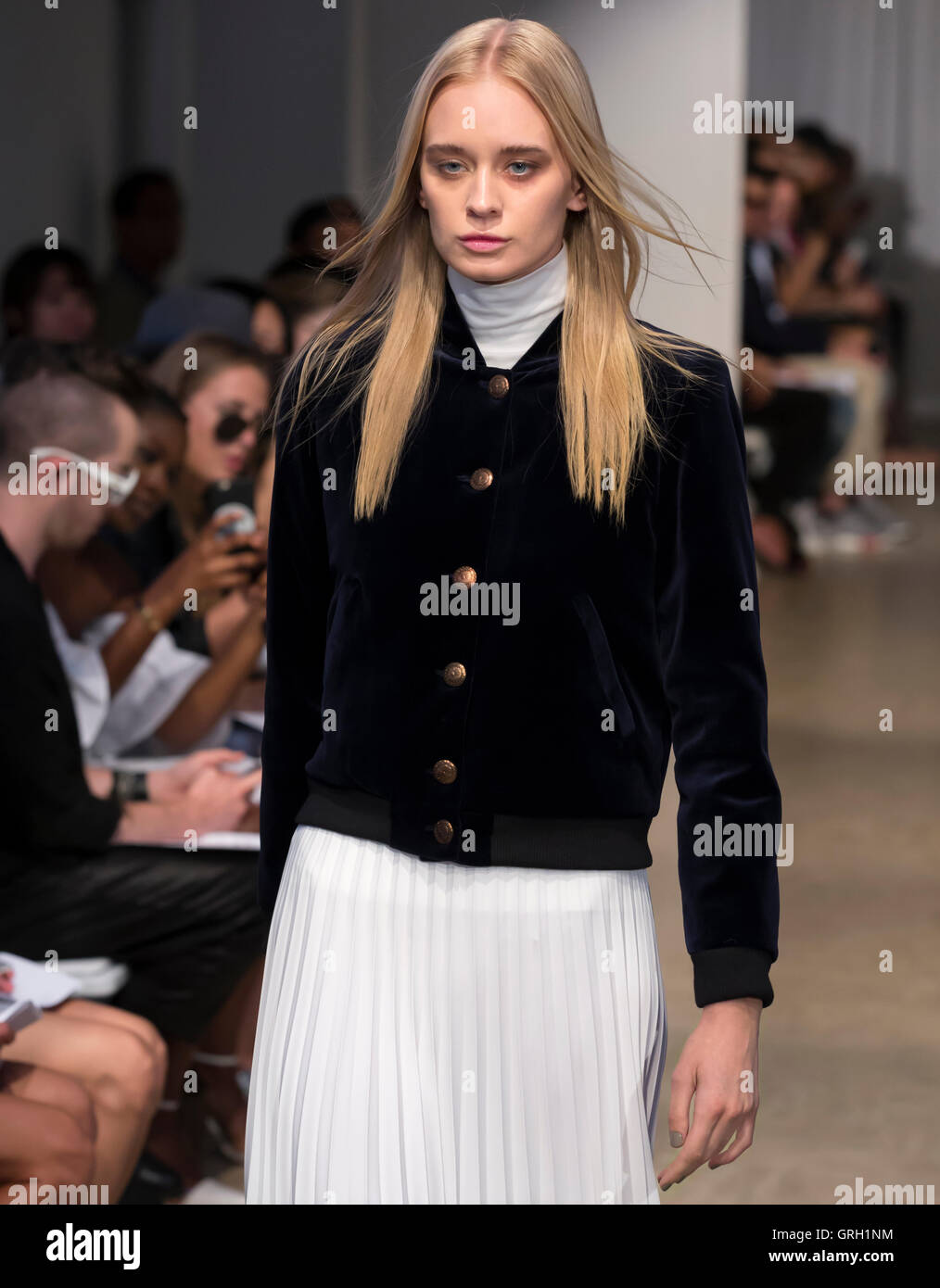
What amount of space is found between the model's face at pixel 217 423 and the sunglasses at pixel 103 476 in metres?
0.27

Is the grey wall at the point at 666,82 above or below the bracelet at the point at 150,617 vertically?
above

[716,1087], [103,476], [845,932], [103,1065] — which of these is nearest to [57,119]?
[103,476]

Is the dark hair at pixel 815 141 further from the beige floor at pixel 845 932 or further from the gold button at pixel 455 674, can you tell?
the gold button at pixel 455 674

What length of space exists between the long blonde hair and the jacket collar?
0.04 ft

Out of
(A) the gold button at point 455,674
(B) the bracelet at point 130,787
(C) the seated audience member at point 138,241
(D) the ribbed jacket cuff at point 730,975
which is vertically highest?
(C) the seated audience member at point 138,241

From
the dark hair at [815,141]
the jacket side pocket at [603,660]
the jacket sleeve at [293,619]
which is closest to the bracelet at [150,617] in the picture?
the jacket sleeve at [293,619]

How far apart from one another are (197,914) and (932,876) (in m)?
2.54

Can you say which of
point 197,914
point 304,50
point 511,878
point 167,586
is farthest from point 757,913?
point 304,50

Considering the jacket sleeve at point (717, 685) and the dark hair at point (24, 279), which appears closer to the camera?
the jacket sleeve at point (717, 685)

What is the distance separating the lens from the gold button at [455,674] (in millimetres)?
1337

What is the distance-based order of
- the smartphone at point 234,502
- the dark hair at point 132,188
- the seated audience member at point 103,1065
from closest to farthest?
the seated audience member at point 103,1065
the smartphone at point 234,502
the dark hair at point 132,188

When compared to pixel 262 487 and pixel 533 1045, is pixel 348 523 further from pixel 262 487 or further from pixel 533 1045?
pixel 262 487

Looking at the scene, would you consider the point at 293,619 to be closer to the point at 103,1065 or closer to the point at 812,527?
the point at 103,1065

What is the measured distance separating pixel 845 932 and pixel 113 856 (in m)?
2.08
